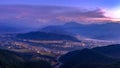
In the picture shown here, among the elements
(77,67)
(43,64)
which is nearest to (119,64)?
(77,67)

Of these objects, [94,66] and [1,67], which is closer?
[1,67]

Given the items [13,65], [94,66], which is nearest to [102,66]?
[94,66]

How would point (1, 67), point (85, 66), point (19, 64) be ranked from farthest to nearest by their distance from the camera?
point (85, 66) → point (19, 64) → point (1, 67)

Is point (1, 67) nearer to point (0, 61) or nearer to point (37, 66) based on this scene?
point (0, 61)

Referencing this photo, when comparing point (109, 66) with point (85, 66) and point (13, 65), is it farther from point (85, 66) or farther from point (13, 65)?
point (13, 65)

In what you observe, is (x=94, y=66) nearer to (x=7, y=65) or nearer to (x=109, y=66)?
(x=109, y=66)

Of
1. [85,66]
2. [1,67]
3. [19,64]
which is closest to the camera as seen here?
[1,67]

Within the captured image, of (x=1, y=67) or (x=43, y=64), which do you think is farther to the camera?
(x=43, y=64)
